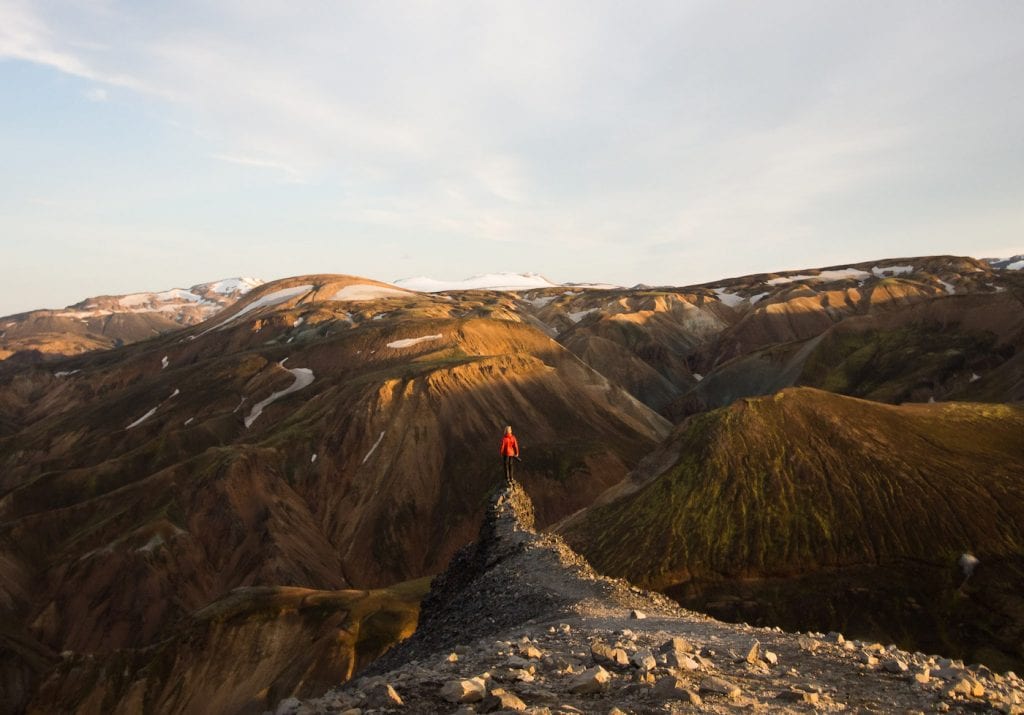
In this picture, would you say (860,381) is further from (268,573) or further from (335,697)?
(335,697)

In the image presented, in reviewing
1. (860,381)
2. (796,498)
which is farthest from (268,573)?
(860,381)

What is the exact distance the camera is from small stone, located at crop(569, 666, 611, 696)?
9.48m

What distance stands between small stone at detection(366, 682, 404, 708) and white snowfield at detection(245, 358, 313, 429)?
98325mm

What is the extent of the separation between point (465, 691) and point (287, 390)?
106063 millimetres

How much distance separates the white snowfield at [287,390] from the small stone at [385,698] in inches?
3871

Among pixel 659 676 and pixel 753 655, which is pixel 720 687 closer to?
pixel 659 676

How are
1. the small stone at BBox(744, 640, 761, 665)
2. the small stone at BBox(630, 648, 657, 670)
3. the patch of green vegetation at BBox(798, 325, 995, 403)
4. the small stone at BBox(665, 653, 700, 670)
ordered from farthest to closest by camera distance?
the patch of green vegetation at BBox(798, 325, 995, 403), the small stone at BBox(744, 640, 761, 665), the small stone at BBox(665, 653, 700, 670), the small stone at BBox(630, 648, 657, 670)

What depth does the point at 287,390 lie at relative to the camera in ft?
361

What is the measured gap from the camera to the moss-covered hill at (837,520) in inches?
1682

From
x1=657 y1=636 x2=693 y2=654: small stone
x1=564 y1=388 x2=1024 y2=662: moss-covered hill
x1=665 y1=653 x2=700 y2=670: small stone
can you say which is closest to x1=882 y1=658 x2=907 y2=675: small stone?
x1=657 y1=636 x2=693 y2=654: small stone

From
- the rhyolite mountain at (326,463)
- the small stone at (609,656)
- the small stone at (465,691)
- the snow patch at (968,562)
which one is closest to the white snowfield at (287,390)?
the rhyolite mountain at (326,463)

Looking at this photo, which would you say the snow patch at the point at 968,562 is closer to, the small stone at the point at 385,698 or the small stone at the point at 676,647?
the small stone at the point at 676,647

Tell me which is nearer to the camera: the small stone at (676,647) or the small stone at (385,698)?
the small stone at (385,698)

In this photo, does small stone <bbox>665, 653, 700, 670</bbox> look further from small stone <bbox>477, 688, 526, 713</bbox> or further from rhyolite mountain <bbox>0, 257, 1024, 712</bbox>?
rhyolite mountain <bbox>0, 257, 1024, 712</bbox>
